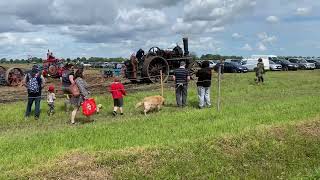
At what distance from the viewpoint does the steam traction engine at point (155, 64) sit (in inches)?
1057

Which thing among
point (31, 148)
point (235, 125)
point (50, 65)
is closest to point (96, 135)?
point (31, 148)

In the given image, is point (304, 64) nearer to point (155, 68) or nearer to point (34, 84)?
point (155, 68)

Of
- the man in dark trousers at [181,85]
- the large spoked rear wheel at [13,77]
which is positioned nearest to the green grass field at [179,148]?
the man in dark trousers at [181,85]

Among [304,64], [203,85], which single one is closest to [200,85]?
[203,85]

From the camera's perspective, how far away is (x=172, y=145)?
10.5 m

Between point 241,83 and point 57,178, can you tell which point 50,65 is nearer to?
point 241,83

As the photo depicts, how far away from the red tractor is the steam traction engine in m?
7.98

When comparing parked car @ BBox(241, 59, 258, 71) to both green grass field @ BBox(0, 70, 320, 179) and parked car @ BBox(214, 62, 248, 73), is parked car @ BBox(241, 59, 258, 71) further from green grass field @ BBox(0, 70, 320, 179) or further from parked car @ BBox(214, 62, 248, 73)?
green grass field @ BBox(0, 70, 320, 179)

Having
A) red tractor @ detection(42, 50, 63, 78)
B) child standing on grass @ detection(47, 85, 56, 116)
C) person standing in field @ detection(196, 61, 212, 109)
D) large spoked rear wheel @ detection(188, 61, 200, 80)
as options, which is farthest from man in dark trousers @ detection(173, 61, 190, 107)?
red tractor @ detection(42, 50, 63, 78)

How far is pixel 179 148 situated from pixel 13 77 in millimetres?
23601

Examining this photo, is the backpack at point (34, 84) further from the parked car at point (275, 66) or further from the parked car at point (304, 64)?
the parked car at point (304, 64)

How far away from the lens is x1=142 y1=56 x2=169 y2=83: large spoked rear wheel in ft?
87.1

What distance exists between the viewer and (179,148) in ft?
34.1

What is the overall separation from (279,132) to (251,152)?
1530 millimetres
